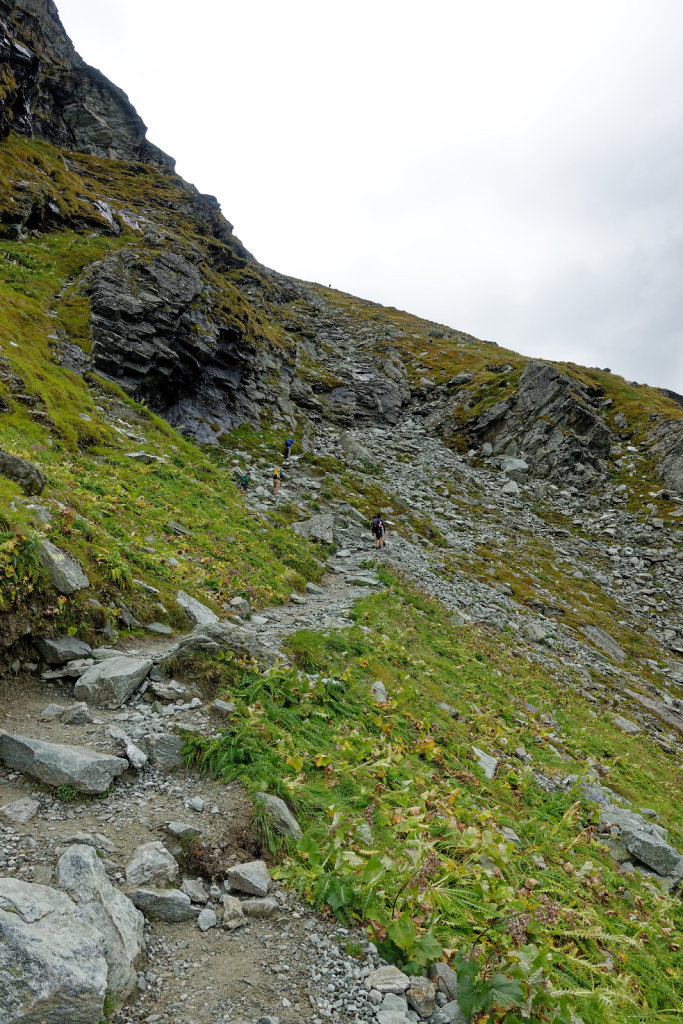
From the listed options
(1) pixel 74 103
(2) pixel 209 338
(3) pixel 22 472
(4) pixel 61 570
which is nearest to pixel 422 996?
(4) pixel 61 570

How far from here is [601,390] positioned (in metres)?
63.3

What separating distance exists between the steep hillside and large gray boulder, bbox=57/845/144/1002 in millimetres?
23

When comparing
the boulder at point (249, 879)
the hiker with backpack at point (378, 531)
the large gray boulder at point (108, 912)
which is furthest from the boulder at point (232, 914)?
the hiker with backpack at point (378, 531)

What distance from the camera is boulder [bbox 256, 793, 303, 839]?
6.09 m

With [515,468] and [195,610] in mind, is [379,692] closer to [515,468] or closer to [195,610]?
A: [195,610]

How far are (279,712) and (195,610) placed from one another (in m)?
4.56

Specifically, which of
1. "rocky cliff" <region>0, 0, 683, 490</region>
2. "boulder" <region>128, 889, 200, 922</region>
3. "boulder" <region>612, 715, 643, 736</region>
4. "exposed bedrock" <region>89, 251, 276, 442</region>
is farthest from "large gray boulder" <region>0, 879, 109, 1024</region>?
→ "exposed bedrock" <region>89, 251, 276, 442</region>

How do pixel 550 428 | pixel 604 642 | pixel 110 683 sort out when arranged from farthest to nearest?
pixel 550 428 < pixel 604 642 < pixel 110 683

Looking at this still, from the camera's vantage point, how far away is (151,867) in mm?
5203

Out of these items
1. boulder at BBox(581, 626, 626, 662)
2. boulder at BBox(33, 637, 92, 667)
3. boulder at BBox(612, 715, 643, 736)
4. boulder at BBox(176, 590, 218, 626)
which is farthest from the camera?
boulder at BBox(581, 626, 626, 662)

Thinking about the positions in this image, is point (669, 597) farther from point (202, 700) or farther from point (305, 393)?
point (305, 393)

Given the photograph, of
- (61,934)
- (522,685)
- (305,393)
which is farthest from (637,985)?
(305,393)

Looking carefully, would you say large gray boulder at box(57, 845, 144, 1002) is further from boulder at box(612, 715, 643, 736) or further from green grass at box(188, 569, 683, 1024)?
boulder at box(612, 715, 643, 736)

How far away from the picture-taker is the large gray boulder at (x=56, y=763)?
593 cm
